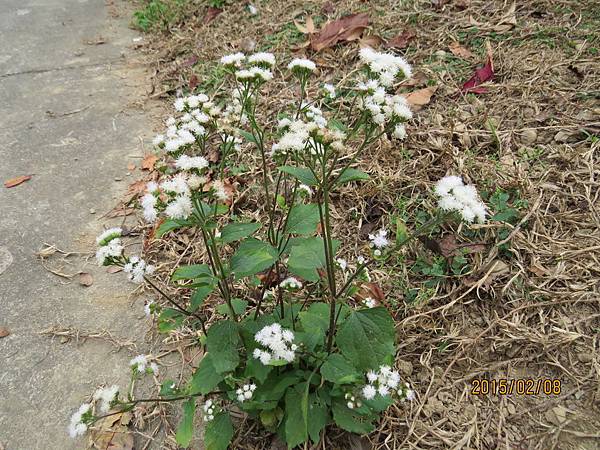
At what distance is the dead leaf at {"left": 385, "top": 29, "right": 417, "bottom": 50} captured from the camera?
3.28 meters

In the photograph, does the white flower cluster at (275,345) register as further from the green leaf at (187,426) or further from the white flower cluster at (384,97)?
the white flower cluster at (384,97)

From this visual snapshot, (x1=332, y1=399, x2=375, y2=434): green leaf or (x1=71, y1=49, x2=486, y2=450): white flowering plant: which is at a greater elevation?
(x1=71, y1=49, x2=486, y2=450): white flowering plant

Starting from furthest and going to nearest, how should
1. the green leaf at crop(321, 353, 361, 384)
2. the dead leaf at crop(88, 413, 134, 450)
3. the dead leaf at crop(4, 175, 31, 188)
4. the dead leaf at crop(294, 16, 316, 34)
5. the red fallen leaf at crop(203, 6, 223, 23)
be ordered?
the red fallen leaf at crop(203, 6, 223, 23) → the dead leaf at crop(294, 16, 316, 34) → the dead leaf at crop(4, 175, 31, 188) → the dead leaf at crop(88, 413, 134, 450) → the green leaf at crop(321, 353, 361, 384)

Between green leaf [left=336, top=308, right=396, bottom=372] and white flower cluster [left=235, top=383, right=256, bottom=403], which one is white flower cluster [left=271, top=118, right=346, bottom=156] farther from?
white flower cluster [left=235, top=383, right=256, bottom=403]

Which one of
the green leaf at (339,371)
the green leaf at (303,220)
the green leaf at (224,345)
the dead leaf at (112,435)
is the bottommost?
the dead leaf at (112,435)

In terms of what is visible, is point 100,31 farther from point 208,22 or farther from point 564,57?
point 564,57

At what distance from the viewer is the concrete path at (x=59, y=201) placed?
6.64ft

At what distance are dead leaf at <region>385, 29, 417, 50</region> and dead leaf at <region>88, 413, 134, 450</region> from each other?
2951 mm

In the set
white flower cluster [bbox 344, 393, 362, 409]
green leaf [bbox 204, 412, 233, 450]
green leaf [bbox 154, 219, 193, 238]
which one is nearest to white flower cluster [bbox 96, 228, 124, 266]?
green leaf [bbox 154, 219, 193, 238]

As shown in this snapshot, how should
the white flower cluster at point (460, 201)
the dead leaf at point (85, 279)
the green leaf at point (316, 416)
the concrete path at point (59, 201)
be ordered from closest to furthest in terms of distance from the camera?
the white flower cluster at point (460, 201) → the green leaf at point (316, 416) → the concrete path at point (59, 201) → the dead leaf at point (85, 279)

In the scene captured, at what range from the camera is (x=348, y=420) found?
1.55 m

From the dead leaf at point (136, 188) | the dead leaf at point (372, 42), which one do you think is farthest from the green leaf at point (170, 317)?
the dead leaf at point (372, 42)

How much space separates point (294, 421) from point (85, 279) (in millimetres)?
1607
